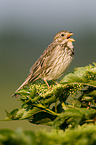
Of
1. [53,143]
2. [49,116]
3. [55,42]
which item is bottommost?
[49,116]

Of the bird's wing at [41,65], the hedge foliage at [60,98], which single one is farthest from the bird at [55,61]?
the hedge foliage at [60,98]

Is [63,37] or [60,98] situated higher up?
[63,37]

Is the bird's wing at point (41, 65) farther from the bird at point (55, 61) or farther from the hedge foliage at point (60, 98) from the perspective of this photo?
the hedge foliage at point (60, 98)

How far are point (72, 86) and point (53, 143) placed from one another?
35.0 inches

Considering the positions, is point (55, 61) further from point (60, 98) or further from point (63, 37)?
point (60, 98)

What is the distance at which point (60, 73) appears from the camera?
4164 mm

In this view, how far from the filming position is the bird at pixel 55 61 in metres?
4.23

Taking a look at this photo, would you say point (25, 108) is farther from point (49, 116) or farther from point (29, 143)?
point (29, 143)

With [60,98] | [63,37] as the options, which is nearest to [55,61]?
[63,37]

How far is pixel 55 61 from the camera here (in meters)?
4.47

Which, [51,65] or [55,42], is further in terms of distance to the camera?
[55,42]

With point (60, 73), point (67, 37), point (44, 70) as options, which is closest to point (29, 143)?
point (60, 73)

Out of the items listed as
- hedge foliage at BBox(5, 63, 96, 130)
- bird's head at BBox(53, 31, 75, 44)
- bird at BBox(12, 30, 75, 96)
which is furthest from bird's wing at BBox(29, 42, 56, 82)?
hedge foliage at BBox(5, 63, 96, 130)

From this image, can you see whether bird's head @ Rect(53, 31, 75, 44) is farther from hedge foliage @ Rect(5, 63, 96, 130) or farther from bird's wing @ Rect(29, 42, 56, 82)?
hedge foliage @ Rect(5, 63, 96, 130)
